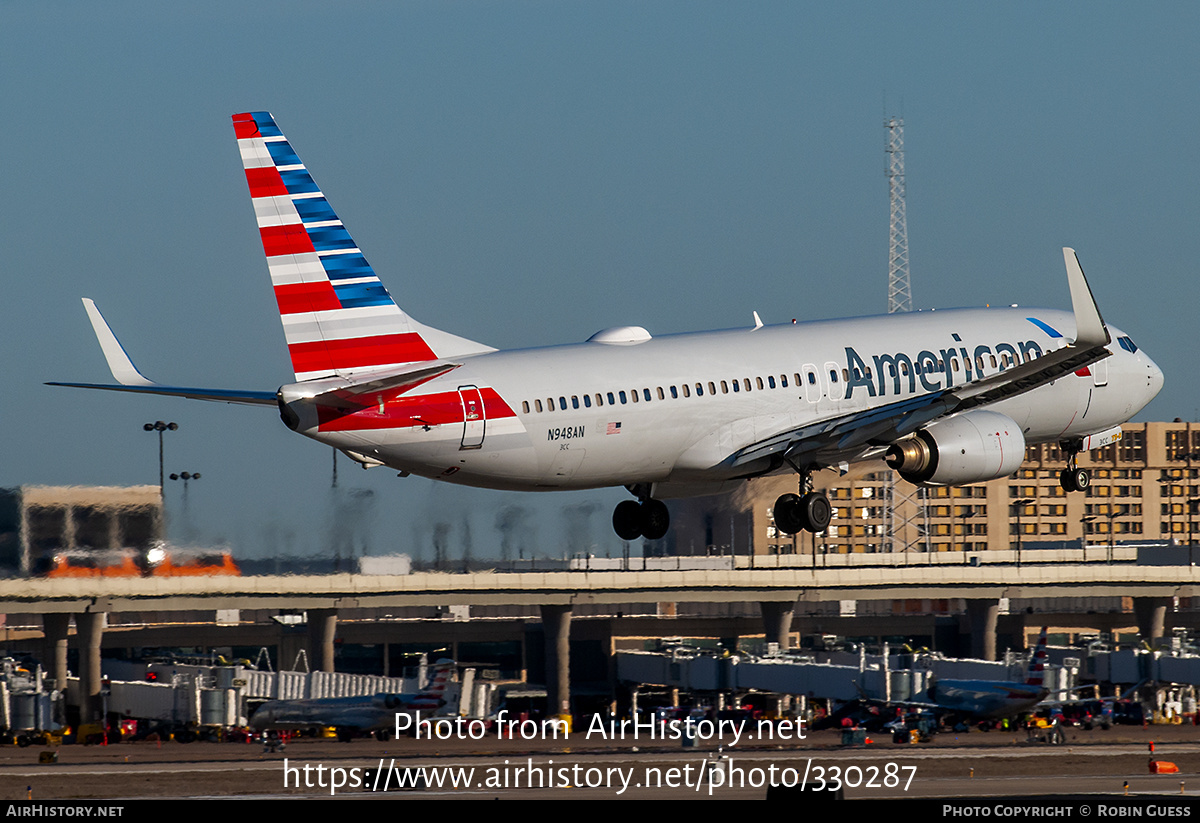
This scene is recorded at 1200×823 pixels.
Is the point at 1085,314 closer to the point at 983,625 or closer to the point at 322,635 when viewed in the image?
the point at 322,635

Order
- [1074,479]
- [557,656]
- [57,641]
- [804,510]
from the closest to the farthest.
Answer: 1. [804,510]
2. [1074,479]
3. [57,641]
4. [557,656]

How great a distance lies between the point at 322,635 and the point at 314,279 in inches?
3075

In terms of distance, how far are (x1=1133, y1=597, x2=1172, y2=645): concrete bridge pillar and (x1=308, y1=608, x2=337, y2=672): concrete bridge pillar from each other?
186 ft

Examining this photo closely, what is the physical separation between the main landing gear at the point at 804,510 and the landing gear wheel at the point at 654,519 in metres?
3.45

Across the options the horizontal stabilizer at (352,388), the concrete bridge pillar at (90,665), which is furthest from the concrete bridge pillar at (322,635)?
the horizontal stabilizer at (352,388)

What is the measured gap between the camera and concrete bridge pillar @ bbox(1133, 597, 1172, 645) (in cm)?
12725

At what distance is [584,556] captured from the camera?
117688 millimetres

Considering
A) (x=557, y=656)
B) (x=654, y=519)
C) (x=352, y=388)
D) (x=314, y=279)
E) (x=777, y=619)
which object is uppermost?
(x=314, y=279)

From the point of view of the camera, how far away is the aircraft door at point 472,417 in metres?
40.0

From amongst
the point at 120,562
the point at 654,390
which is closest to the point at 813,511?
the point at 654,390

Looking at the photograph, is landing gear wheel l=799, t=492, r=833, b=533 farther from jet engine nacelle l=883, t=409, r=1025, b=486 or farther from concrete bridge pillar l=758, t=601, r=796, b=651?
concrete bridge pillar l=758, t=601, r=796, b=651

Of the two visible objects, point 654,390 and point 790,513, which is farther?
point 790,513

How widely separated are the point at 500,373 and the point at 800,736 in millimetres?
48671

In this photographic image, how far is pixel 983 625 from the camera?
130375 mm
